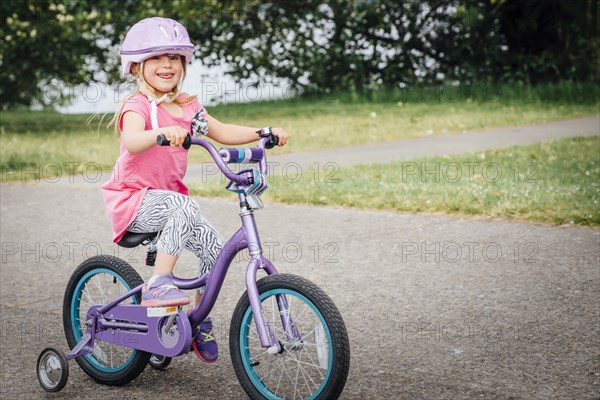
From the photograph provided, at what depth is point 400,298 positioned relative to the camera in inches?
211

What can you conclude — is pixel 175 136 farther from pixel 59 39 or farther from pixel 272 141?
pixel 59 39

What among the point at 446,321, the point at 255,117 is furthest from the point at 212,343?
the point at 255,117

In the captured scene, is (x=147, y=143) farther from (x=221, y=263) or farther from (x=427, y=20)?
(x=427, y=20)

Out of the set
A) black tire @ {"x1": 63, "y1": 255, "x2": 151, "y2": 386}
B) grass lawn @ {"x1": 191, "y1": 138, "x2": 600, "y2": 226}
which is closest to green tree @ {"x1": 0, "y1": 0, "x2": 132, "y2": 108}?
grass lawn @ {"x1": 191, "y1": 138, "x2": 600, "y2": 226}

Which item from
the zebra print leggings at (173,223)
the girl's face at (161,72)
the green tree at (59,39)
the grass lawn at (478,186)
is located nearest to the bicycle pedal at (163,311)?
the zebra print leggings at (173,223)

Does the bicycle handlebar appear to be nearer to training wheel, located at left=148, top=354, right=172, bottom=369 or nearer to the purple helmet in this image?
the purple helmet

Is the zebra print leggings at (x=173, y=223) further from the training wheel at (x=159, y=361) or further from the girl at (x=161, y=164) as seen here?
the training wheel at (x=159, y=361)

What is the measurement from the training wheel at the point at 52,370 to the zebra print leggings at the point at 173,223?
2.26ft

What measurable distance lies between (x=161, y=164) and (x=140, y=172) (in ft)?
0.31

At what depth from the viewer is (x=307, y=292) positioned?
11.2 ft

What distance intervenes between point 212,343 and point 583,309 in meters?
2.17

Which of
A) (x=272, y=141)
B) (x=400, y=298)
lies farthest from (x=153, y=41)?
→ (x=400, y=298)

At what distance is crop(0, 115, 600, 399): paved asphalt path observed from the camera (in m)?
4.06

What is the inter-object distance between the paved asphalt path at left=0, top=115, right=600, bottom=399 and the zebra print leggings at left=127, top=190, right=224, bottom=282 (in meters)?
0.66
